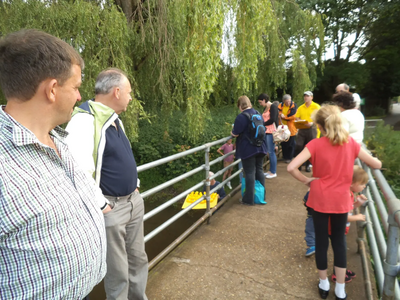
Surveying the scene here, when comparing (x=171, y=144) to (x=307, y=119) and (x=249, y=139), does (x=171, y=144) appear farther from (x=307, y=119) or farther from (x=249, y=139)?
(x=249, y=139)

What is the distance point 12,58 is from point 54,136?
37cm

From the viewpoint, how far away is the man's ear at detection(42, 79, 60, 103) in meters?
1.08

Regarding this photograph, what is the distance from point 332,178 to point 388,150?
6.76m

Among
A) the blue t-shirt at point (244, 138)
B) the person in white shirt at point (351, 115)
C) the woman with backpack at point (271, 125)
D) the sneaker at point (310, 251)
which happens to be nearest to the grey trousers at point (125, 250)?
the sneaker at point (310, 251)

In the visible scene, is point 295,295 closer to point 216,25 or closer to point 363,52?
point 216,25

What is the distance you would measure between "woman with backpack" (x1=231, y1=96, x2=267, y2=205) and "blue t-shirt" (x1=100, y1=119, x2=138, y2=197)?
2.81 m

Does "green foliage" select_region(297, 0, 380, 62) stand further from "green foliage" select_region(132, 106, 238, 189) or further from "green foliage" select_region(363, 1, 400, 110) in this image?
"green foliage" select_region(132, 106, 238, 189)

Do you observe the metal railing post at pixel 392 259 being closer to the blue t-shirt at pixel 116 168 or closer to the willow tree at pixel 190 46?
the blue t-shirt at pixel 116 168

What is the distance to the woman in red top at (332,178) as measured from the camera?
2402mm

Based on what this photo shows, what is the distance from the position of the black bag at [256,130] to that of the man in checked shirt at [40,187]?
11.8 ft

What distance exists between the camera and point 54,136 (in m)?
1.28

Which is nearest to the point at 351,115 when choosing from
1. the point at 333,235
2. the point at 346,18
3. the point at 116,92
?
the point at 333,235

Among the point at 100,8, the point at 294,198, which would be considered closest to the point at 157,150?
the point at 100,8

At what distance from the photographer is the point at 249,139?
15.1ft
